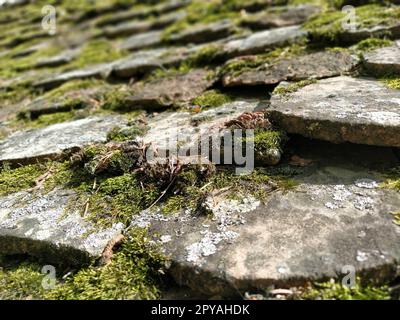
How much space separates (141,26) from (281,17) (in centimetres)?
202

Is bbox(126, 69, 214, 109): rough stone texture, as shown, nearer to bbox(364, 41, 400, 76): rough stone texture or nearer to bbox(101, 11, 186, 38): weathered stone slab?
bbox(364, 41, 400, 76): rough stone texture

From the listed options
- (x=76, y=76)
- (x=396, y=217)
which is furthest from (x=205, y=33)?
(x=396, y=217)

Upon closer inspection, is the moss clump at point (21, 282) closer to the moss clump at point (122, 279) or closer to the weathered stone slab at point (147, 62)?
the moss clump at point (122, 279)

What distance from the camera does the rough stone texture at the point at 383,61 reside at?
236cm

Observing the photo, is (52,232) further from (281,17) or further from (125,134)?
(281,17)

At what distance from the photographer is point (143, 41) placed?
4.46m

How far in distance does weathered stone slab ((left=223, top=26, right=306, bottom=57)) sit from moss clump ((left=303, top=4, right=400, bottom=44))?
13 cm

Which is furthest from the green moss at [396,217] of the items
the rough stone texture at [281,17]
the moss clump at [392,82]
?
the rough stone texture at [281,17]

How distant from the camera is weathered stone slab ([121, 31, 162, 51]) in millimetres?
4312

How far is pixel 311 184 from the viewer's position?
183 centimetres

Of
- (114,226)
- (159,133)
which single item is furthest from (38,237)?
(159,133)

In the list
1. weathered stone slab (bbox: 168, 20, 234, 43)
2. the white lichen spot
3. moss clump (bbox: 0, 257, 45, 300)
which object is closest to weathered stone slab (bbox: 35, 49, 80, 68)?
weathered stone slab (bbox: 168, 20, 234, 43)

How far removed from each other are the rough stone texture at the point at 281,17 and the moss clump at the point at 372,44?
3.32 feet

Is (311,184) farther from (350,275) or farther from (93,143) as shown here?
(93,143)
